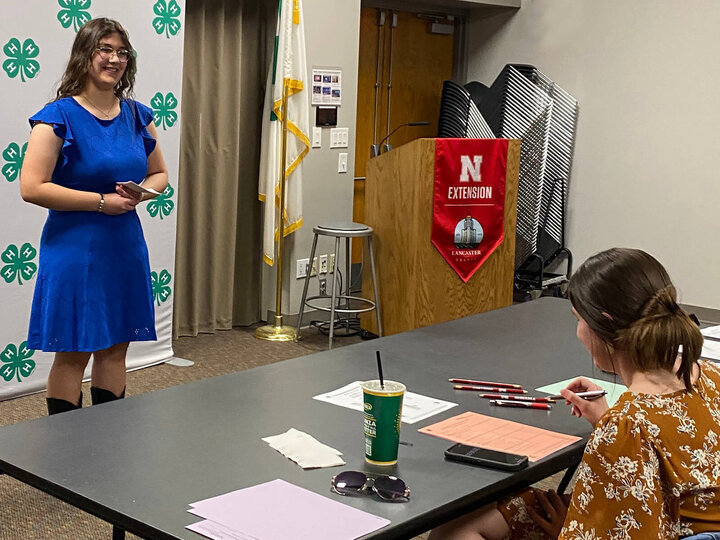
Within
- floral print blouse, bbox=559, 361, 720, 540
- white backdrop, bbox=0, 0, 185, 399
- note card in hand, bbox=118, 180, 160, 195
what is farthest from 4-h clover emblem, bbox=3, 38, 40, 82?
floral print blouse, bbox=559, 361, 720, 540

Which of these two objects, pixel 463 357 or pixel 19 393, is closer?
pixel 463 357

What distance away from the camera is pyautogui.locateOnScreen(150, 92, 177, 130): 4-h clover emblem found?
4441 mm

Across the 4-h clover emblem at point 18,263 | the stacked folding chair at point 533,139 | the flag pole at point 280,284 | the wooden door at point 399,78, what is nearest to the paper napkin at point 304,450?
the 4-h clover emblem at point 18,263

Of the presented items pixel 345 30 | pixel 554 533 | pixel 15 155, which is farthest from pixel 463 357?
pixel 345 30

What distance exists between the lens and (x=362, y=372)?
7.21ft

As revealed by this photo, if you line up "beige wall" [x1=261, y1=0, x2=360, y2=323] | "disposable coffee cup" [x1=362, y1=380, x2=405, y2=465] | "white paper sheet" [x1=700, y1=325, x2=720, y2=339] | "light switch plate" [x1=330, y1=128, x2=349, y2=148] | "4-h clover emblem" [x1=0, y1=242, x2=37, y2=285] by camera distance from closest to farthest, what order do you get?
"disposable coffee cup" [x1=362, y1=380, x2=405, y2=465], "white paper sheet" [x1=700, y1=325, x2=720, y2=339], "4-h clover emblem" [x1=0, y1=242, x2=37, y2=285], "beige wall" [x1=261, y1=0, x2=360, y2=323], "light switch plate" [x1=330, y1=128, x2=349, y2=148]

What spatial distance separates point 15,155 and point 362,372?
7.57 feet

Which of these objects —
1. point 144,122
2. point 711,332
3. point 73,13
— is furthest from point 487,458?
point 73,13

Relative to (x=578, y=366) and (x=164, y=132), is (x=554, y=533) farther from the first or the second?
(x=164, y=132)

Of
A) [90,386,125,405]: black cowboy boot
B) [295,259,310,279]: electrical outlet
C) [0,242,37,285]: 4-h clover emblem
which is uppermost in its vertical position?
[0,242,37,285]: 4-h clover emblem

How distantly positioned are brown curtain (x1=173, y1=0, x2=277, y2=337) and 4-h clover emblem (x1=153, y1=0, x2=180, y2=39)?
2.07 ft

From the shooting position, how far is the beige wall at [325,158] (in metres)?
5.46

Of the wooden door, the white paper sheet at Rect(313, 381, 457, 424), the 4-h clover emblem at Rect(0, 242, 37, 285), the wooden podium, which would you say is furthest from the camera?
the wooden door

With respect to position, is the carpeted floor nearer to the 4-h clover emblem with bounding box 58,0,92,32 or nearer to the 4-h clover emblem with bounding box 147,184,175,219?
the 4-h clover emblem with bounding box 147,184,175,219
